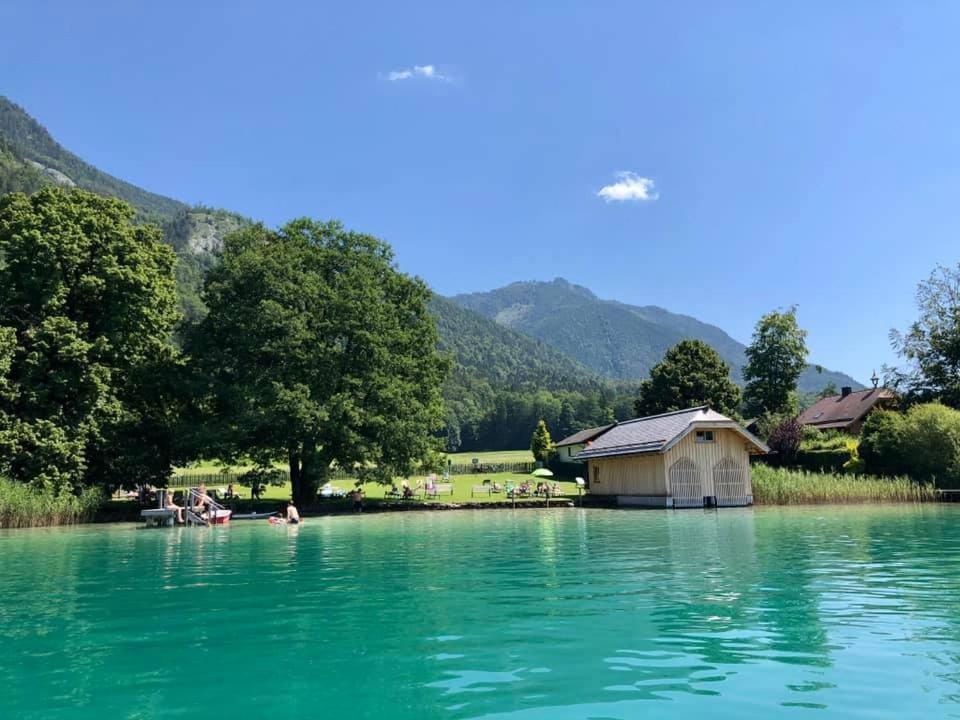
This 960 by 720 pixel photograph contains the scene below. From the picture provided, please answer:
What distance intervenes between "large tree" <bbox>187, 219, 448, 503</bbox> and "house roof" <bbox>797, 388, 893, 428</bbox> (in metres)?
41.1

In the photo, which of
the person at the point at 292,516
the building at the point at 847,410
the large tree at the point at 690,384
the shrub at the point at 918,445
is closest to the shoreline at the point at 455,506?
the shrub at the point at 918,445

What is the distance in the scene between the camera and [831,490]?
3712 centimetres

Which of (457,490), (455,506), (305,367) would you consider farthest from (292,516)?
(457,490)

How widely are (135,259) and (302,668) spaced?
106ft

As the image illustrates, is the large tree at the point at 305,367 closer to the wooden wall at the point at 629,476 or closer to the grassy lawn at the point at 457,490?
the grassy lawn at the point at 457,490

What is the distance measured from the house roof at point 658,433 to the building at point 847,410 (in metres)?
23.1

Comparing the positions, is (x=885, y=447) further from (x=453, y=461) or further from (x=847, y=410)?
(x=453, y=461)

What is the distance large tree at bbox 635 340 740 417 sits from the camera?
61438mm

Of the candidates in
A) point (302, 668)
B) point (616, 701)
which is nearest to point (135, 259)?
point (302, 668)

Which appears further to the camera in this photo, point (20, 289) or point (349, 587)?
point (20, 289)

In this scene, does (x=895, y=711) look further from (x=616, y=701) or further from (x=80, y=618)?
(x=80, y=618)

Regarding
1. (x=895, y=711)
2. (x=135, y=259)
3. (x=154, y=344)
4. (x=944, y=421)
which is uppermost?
(x=135, y=259)

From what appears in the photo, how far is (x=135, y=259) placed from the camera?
116 ft

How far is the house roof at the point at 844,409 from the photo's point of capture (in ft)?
214
